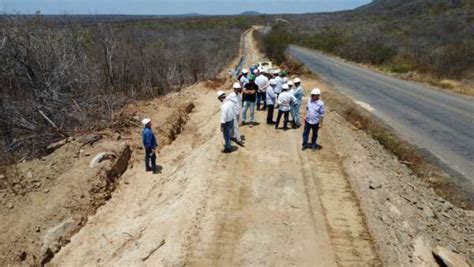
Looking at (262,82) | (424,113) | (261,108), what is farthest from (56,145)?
(424,113)

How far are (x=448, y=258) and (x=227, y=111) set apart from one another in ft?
21.2

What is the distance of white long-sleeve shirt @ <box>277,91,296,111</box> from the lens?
13461 mm

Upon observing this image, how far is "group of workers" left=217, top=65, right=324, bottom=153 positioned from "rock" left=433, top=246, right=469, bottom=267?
17.1ft

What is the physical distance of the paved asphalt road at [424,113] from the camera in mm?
12578

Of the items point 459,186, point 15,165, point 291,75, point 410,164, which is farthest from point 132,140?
point 291,75

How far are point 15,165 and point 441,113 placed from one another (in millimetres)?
15837

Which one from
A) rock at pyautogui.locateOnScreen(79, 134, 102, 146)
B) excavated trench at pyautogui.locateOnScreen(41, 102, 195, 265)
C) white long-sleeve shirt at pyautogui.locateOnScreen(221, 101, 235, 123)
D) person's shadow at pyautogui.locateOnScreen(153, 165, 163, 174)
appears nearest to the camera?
excavated trench at pyautogui.locateOnScreen(41, 102, 195, 265)

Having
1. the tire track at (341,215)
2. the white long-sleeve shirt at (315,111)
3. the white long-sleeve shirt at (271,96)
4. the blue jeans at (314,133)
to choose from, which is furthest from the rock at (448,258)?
the white long-sleeve shirt at (271,96)

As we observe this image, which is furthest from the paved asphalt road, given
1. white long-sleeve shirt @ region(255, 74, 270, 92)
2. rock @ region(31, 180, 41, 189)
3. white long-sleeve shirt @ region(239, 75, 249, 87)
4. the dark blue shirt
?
rock @ region(31, 180, 41, 189)

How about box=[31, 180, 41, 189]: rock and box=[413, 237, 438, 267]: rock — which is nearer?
box=[413, 237, 438, 267]: rock

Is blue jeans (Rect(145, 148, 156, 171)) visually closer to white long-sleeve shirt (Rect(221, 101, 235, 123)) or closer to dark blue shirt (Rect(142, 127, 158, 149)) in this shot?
dark blue shirt (Rect(142, 127, 158, 149))

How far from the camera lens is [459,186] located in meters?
10.3

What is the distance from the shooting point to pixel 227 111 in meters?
11.6

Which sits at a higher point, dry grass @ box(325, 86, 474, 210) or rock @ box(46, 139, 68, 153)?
dry grass @ box(325, 86, 474, 210)
